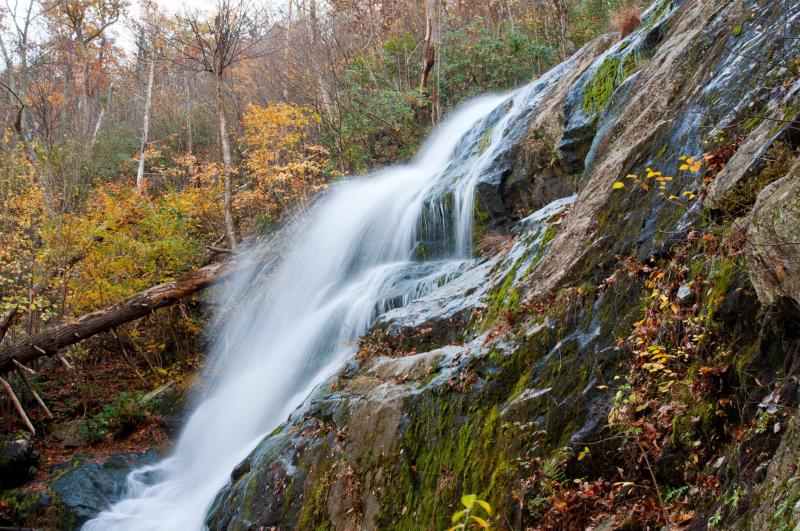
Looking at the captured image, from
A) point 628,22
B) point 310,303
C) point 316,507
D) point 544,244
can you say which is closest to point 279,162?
point 310,303

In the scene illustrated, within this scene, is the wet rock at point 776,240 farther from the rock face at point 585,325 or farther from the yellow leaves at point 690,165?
the yellow leaves at point 690,165

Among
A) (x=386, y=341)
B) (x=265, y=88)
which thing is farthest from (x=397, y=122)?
(x=386, y=341)

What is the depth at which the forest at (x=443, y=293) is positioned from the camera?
3000mm

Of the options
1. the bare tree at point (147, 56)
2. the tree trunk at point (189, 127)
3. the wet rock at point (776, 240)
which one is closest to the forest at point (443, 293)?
the wet rock at point (776, 240)

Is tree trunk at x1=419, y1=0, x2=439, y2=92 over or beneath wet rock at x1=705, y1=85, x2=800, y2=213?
over

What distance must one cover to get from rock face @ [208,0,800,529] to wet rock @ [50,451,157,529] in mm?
3356

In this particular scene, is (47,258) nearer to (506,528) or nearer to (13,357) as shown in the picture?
(13,357)

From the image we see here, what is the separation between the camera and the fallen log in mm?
10367

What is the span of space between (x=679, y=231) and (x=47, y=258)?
39.7 ft

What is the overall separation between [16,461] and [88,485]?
132cm

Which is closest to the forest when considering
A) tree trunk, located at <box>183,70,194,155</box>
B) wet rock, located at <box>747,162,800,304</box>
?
wet rock, located at <box>747,162,800,304</box>

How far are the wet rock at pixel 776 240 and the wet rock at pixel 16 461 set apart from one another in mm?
10655

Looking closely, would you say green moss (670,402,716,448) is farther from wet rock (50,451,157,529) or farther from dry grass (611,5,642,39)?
wet rock (50,451,157,529)

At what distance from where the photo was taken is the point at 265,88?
19.6 meters
